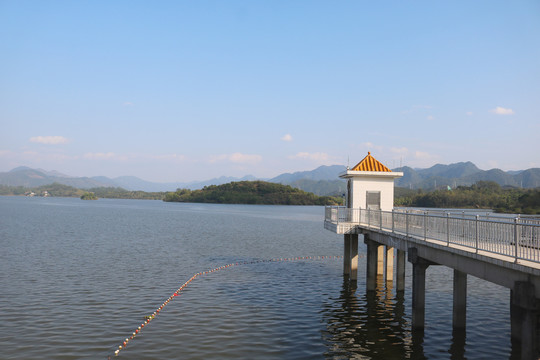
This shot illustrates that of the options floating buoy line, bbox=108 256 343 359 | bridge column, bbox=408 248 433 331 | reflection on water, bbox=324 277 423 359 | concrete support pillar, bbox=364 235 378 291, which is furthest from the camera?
concrete support pillar, bbox=364 235 378 291

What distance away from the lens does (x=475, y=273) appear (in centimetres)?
1238

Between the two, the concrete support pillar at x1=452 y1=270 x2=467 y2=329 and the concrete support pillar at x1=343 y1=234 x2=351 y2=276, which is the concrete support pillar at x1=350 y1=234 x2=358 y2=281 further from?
the concrete support pillar at x1=452 y1=270 x2=467 y2=329

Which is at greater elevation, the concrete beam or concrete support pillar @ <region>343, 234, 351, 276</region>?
the concrete beam

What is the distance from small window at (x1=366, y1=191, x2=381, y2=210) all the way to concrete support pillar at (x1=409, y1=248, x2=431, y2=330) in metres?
9.30

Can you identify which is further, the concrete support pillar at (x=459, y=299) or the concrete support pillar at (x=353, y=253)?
the concrete support pillar at (x=353, y=253)

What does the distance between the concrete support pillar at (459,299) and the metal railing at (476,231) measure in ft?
4.78

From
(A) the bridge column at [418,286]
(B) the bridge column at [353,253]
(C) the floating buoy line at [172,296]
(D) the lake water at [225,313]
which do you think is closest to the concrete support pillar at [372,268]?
(D) the lake water at [225,313]

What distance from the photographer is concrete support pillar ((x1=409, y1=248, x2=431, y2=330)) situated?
621 inches

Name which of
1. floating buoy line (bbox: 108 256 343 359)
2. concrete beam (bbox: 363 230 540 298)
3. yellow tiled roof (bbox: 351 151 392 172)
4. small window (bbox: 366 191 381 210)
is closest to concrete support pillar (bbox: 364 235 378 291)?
small window (bbox: 366 191 381 210)

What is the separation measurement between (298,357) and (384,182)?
1396cm

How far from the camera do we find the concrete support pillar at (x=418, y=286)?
1578 centimetres

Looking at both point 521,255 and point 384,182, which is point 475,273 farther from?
point 384,182

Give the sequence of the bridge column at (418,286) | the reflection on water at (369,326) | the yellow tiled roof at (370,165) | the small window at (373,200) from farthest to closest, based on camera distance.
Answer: the yellow tiled roof at (370,165), the small window at (373,200), the bridge column at (418,286), the reflection on water at (369,326)

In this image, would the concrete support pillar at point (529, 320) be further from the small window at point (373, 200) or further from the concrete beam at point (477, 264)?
the small window at point (373, 200)
